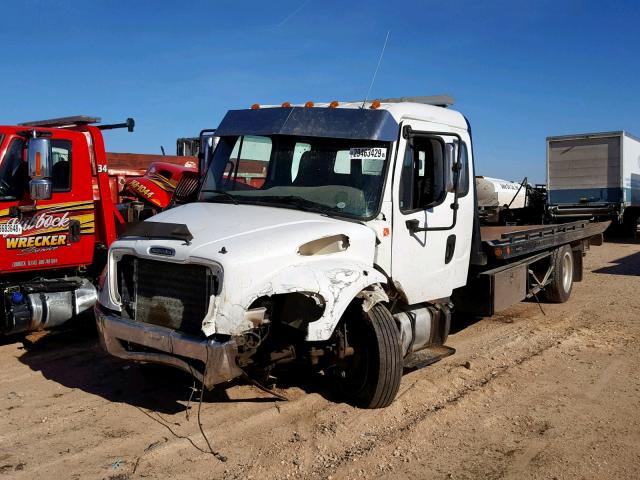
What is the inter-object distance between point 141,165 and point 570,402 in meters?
13.6

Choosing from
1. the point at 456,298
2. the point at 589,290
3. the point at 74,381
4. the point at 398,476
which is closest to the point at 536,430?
the point at 398,476

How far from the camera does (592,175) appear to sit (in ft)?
70.8

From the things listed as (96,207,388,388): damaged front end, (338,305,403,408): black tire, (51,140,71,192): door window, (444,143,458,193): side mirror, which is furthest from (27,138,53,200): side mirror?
(444,143,458,193): side mirror

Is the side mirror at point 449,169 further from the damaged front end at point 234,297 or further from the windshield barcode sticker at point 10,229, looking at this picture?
the windshield barcode sticker at point 10,229

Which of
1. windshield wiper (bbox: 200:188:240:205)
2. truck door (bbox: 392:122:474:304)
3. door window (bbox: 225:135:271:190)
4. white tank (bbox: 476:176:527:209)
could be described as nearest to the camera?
truck door (bbox: 392:122:474:304)

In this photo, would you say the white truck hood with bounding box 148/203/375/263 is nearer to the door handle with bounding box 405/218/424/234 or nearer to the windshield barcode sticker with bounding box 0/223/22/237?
the door handle with bounding box 405/218/424/234

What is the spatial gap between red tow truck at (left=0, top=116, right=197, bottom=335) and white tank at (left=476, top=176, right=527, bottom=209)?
5.64 meters

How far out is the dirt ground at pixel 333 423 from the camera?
13.5 ft

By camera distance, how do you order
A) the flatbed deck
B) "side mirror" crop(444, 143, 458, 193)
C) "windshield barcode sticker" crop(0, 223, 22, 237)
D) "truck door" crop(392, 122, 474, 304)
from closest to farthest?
"truck door" crop(392, 122, 474, 304)
"side mirror" crop(444, 143, 458, 193)
"windshield barcode sticker" crop(0, 223, 22, 237)
the flatbed deck

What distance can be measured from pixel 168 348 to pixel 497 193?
1178 centimetres

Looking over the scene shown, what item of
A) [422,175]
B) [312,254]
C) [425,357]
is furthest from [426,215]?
[312,254]

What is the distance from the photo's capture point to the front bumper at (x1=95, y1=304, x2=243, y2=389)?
13.8 ft

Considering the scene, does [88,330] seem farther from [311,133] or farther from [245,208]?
[311,133]

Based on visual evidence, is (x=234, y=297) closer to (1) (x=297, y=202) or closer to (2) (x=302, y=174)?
(1) (x=297, y=202)
